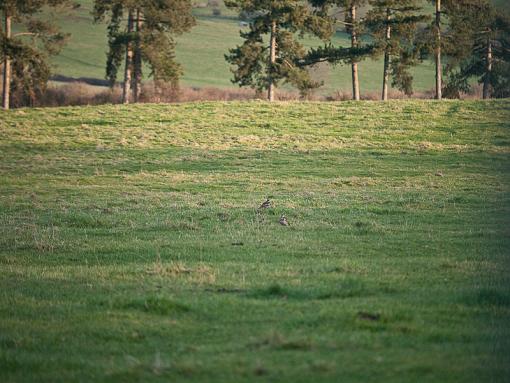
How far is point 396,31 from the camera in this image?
169ft

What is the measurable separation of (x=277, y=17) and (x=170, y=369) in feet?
150

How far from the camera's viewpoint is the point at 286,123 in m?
38.5

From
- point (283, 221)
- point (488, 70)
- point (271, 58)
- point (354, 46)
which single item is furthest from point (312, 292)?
point (488, 70)

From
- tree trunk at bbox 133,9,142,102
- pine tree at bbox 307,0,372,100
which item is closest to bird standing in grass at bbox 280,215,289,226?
tree trunk at bbox 133,9,142,102

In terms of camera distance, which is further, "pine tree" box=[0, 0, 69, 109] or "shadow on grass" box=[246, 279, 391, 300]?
"pine tree" box=[0, 0, 69, 109]

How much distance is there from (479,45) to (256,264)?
54103 mm

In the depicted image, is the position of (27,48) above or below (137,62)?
above

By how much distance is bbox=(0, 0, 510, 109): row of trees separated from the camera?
160 feet

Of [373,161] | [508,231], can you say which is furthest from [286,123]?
[508,231]

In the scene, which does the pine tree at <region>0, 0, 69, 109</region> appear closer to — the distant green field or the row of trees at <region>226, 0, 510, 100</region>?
the row of trees at <region>226, 0, 510, 100</region>

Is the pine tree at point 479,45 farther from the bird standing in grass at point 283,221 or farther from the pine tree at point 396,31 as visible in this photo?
the bird standing in grass at point 283,221

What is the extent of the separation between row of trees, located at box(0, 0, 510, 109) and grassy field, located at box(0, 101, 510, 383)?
18.6 metres

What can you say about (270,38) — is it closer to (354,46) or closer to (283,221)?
(354,46)

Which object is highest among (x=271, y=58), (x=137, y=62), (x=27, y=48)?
(x=27, y=48)
